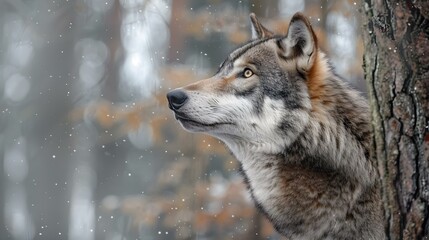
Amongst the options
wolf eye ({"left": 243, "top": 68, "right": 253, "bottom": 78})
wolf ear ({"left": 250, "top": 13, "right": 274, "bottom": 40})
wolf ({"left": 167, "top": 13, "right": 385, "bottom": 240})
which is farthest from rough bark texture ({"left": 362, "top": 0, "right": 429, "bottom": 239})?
wolf ear ({"left": 250, "top": 13, "right": 274, "bottom": 40})

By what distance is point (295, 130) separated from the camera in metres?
3.94

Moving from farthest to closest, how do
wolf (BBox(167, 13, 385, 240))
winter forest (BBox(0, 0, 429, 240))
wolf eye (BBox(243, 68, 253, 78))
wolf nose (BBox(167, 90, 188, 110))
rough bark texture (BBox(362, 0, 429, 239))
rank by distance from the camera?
winter forest (BBox(0, 0, 429, 240)) → wolf eye (BBox(243, 68, 253, 78)) → wolf nose (BBox(167, 90, 188, 110)) → wolf (BBox(167, 13, 385, 240)) → rough bark texture (BBox(362, 0, 429, 239))

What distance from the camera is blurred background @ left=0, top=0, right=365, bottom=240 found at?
888 cm

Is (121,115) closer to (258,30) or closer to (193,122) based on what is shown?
(258,30)

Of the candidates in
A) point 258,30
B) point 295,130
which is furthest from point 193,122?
point 258,30

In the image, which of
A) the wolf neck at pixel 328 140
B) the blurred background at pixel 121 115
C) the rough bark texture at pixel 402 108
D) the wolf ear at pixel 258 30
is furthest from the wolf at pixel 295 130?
the blurred background at pixel 121 115

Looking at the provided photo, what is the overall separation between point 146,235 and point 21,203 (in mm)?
6737

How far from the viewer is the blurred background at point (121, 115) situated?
8875 mm

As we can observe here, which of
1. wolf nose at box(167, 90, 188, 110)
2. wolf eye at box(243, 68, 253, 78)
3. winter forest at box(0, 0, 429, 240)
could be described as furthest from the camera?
winter forest at box(0, 0, 429, 240)

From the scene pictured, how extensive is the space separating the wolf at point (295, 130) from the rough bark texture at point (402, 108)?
2.75ft

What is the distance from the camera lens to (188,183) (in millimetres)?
10258

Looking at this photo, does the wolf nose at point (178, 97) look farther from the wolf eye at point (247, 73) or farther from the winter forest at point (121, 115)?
the winter forest at point (121, 115)

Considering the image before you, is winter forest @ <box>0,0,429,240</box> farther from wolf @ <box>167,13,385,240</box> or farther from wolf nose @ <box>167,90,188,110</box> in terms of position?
wolf nose @ <box>167,90,188,110</box>

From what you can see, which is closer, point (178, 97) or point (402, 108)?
point (402, 108)
